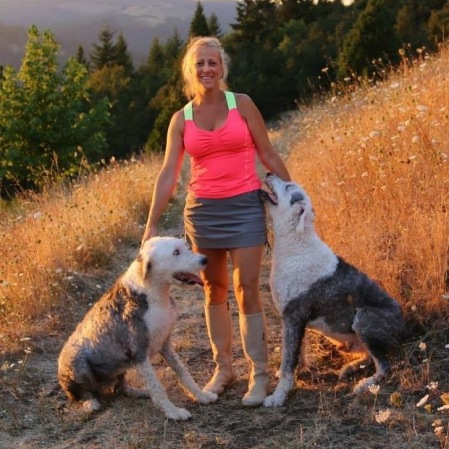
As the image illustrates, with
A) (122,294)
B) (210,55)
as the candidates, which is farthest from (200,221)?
(210,55)

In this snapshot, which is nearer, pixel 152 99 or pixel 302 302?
pixel 302 302

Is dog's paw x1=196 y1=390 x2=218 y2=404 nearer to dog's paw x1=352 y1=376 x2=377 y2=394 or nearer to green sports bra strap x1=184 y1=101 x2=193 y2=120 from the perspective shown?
dog's paw x1=352 y1=376 x2=377 y2=394

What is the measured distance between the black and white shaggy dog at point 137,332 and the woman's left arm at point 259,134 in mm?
851

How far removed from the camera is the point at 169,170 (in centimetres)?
435

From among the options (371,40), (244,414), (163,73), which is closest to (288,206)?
(244,414)

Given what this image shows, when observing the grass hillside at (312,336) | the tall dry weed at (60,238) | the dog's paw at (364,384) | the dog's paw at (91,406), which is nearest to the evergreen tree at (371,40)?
the grass hillside at (312,336)

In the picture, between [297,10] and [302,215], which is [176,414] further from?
[297,10]

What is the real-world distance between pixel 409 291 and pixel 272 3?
48.9 m

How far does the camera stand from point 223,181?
4.14 m

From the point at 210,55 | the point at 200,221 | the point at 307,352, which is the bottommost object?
the point at 307,352

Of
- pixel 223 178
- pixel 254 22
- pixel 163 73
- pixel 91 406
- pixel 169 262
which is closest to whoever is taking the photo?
pixel 169 262

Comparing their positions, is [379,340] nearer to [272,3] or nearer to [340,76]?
[340,76]

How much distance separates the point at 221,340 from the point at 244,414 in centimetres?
63

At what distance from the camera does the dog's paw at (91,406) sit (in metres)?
4.26
